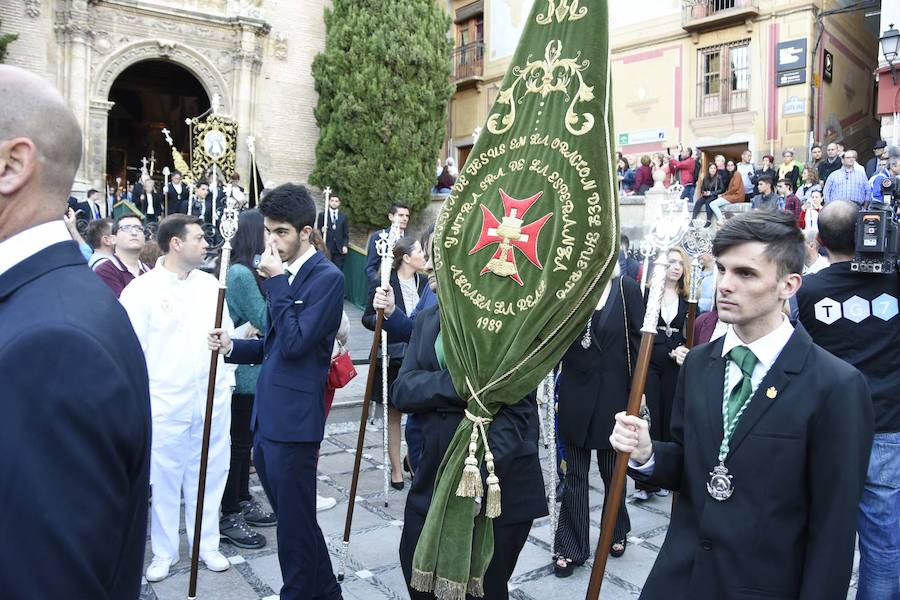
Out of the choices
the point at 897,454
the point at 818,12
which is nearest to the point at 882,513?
the point at 897,454

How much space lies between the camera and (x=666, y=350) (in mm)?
5324

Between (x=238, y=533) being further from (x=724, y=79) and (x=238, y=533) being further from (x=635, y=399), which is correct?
(x=724, y=79)

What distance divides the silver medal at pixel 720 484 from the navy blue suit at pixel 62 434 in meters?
1.61

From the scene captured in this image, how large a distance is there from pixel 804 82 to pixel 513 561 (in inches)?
731

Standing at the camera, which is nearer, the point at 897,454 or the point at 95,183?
the point at 897,454

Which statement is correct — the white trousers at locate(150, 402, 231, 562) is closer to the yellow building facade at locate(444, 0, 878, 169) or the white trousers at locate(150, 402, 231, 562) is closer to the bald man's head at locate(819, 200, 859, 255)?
the bald man's head at locate(819, 200, 859, 255)

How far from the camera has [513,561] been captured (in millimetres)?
2943

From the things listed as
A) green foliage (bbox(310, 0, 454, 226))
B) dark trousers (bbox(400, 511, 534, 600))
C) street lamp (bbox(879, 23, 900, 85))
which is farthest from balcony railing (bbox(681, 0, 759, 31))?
dark trousers (bbox(400, 511, 534, 600))

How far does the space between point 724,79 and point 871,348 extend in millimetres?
17917

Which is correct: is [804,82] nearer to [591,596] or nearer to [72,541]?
[591,596]

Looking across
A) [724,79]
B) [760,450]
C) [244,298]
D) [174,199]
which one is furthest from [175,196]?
[760,450]

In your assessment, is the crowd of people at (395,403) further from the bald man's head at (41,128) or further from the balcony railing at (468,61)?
the balcony railing at (468,61)

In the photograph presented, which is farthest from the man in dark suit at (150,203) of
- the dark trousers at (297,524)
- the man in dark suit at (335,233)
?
the dark trousers at (297,524)

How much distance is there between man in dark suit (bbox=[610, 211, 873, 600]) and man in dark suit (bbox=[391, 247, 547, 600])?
64cm
